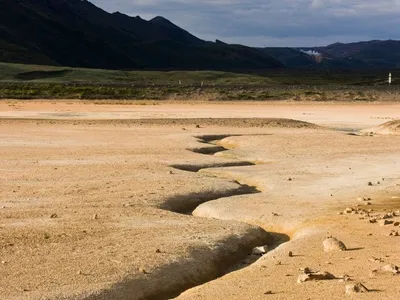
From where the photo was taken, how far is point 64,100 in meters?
57.2

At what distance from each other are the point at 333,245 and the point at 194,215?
13.4 feet

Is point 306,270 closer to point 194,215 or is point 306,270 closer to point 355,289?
point 355,289

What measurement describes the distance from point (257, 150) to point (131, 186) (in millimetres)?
9000

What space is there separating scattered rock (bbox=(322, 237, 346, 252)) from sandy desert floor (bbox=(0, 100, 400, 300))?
0.35ft

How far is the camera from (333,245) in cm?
1194

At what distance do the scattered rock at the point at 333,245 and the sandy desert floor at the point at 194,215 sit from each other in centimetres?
11

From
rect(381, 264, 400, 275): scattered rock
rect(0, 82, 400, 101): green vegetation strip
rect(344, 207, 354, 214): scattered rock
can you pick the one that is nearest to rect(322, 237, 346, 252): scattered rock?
rect(381, 264, 400, 275): scattered rock

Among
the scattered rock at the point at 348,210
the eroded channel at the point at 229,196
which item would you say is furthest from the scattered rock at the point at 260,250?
the scattered rock at the point at 348,210

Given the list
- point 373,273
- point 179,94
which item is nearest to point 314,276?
point 373,273

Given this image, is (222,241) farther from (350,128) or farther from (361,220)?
(350,128)

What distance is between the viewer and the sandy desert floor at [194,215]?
1021 cm

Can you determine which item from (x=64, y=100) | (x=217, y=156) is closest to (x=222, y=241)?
(x=217, y=156)

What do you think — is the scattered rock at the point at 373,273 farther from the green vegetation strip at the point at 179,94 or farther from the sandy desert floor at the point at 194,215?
the green vegetation strip at the point at 179,94

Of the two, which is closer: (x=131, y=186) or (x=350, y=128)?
(x=131, y=186)
